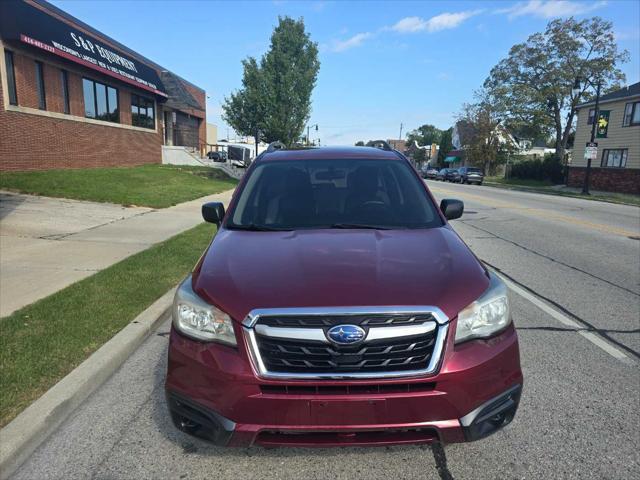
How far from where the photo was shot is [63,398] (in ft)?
10.4

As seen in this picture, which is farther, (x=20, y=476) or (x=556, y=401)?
(x=556, y=401)

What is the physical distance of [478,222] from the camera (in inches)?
530

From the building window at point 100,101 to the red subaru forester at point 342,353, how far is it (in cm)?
2179

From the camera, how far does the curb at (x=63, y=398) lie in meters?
2.70

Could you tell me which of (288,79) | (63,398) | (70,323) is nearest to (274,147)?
(70,323)

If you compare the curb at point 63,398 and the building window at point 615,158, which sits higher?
the building window at point 615,158

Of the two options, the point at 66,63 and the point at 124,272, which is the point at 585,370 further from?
the point at 66,63

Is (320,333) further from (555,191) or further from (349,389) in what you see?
(555,191)

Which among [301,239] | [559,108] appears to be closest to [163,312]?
[301,239]

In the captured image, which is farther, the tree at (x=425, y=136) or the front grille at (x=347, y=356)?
the tree at (x=425, y=136)

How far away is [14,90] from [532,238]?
17386mm

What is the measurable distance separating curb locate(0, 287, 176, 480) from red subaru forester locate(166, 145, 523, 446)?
3.46 ft

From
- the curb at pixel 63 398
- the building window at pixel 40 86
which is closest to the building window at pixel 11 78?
the building window at pixel 40 86

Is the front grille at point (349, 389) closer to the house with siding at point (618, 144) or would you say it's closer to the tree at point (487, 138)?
the house with siding at point (618, 144)
